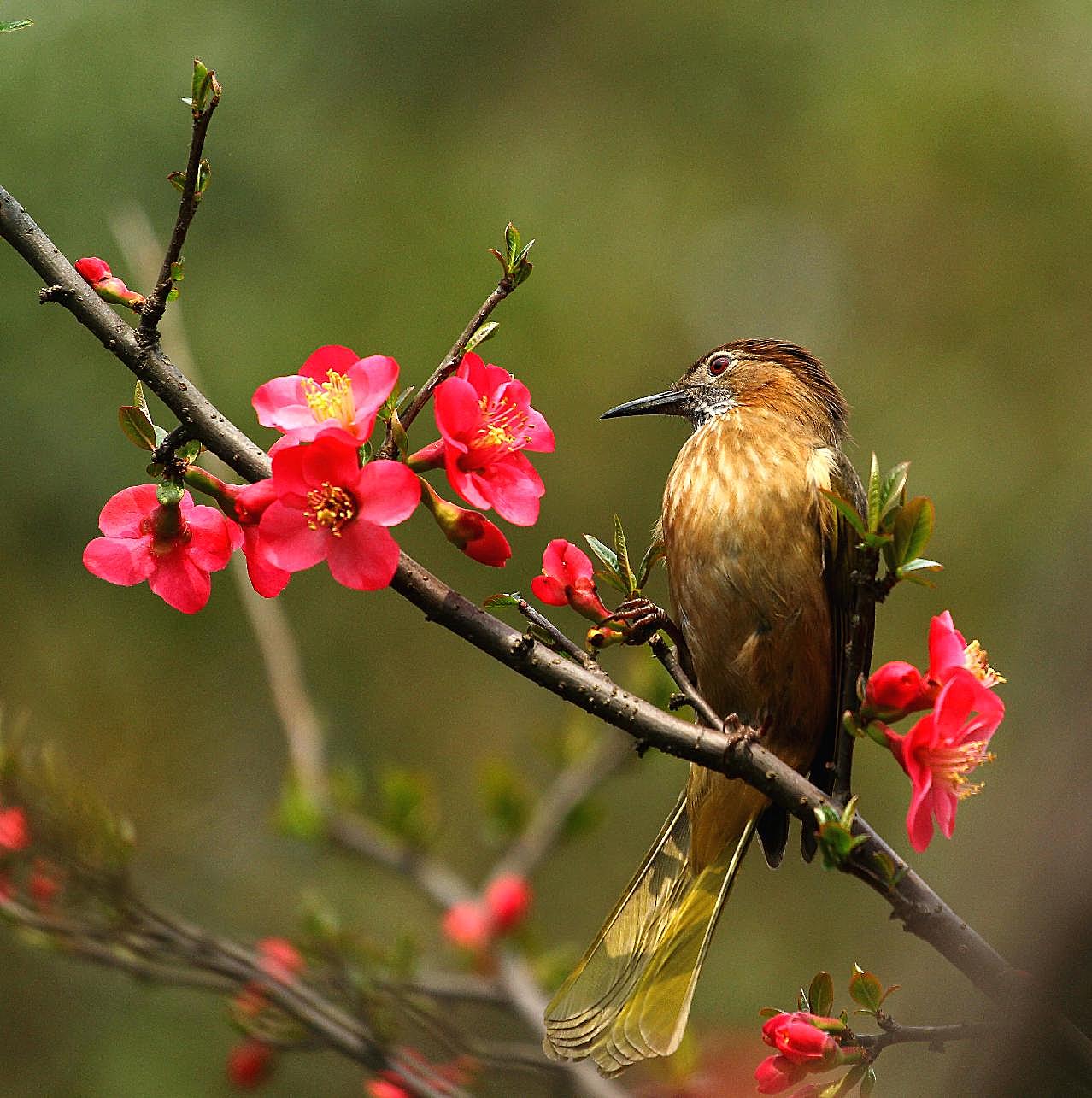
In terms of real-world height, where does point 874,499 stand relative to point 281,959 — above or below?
above

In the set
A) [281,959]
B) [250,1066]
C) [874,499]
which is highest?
[874,499]

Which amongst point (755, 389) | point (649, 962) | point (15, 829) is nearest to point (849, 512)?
point (649, 962)

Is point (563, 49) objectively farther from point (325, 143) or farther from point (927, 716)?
point (927, 716)

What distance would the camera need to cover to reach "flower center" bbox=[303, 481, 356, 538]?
1626mm

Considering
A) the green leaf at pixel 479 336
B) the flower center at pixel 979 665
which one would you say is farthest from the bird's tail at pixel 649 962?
the green leaf at pixel 479 336

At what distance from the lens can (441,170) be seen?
32.6 feet

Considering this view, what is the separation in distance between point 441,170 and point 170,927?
8114 millimetres

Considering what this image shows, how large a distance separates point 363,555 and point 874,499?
27.7 inches

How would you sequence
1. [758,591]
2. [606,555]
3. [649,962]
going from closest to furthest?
[606,555], [649,962], [758,591]

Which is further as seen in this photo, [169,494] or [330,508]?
[169,494]

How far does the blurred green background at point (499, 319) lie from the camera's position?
6664 mm

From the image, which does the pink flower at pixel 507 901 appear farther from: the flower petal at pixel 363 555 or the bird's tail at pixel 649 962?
the flower petal at pixel 363 555

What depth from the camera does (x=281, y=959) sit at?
3.30 metres

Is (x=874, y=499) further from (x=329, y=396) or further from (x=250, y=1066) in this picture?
(x=250, y=1066)
